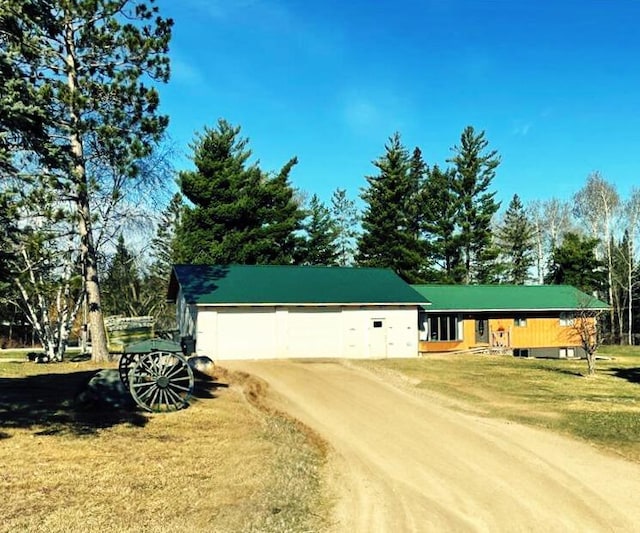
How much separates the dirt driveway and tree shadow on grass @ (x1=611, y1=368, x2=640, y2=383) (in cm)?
1211

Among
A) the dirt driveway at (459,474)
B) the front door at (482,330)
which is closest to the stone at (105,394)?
the dirt driveway at (459,474)

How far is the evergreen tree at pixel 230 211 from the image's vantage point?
45781 millimetres

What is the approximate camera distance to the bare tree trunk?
22736mm

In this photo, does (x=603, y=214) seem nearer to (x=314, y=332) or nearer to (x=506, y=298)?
(x=506, y=298)

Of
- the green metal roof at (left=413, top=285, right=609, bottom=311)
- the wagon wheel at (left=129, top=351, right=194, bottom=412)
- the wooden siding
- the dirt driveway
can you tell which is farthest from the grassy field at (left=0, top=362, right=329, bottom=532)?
the green metal roof at (left=413, top=285, right=609, bottom=311)

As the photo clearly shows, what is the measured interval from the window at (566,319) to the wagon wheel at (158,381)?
3021cm

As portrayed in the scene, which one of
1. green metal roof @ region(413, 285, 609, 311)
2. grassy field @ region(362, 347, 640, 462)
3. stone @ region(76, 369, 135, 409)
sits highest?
green metal roof @ region(413, 285, 609, 311)

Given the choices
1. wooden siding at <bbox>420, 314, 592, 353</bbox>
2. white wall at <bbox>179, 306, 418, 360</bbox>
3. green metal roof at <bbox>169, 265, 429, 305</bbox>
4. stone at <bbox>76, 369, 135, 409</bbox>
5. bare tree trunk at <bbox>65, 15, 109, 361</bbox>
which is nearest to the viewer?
stone at <bbox>76, 369, 135, 409</bbox>

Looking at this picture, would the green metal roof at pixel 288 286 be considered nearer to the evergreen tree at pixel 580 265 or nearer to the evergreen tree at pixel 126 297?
the evergreen tree at pixel 126 297

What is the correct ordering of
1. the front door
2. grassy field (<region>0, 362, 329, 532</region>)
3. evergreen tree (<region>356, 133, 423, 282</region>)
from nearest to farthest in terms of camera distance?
grassy field (<region>0, 362, 329, 532</region>) → the front door → evergreen tree (<region>356, 133, 423, 282</region>)

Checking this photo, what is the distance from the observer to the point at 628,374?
86.1 feet

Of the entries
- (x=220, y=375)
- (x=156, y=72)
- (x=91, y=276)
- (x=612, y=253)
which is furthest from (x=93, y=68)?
(x=612, y=253)

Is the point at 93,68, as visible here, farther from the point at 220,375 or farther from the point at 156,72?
the point at 220,375

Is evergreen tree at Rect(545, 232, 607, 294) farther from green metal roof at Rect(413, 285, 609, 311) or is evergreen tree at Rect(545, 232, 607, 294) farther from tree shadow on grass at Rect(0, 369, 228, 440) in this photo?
tree shadow on grass at Rect(0, 369, 228, 440)
